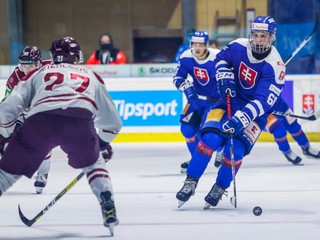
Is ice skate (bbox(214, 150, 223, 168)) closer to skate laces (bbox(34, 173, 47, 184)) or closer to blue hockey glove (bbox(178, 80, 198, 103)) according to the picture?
blue hockey glove (bbox(178, 80, 198, 103))

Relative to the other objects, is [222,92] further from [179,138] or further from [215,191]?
[179,138]

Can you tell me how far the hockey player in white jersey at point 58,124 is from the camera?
5141 mm

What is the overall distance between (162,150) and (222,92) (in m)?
4.18

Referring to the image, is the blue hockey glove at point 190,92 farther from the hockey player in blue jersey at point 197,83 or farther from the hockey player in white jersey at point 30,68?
the hockey player in white jersey at point 30,68

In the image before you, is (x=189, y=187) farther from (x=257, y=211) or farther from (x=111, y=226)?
(x=111, y=226)

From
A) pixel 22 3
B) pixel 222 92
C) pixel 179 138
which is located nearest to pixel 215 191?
pixel 222 92

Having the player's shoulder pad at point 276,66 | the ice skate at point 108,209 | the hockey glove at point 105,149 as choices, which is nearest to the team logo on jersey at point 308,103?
the player's shoulder pad at point 276,66

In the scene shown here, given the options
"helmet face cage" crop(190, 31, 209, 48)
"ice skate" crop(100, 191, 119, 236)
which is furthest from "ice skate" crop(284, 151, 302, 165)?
"ice skate" crop(100, 191, 119, 236)

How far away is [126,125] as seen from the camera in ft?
36.9

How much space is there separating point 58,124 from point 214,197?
141 centimetres

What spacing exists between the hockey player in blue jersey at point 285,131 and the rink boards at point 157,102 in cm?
169

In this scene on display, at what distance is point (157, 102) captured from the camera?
11.3m

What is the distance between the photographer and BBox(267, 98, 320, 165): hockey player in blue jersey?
893 centimetres

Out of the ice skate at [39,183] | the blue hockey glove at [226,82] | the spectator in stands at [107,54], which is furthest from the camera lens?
the spectator in stands at [107,54]
